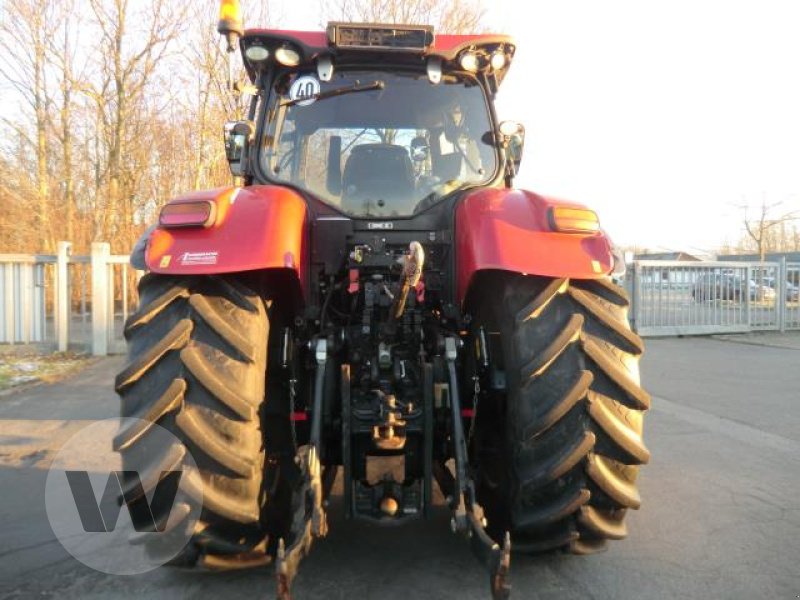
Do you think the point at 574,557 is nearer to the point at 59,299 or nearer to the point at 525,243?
the point at 525,243

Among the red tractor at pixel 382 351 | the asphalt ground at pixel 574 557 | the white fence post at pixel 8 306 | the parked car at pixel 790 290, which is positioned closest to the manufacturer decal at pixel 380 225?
the red tractor at pixel 382 351

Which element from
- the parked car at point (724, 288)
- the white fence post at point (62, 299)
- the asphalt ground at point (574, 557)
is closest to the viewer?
the asphalt ground at point (574, 557)

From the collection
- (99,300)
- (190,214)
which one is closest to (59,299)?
(99,300)

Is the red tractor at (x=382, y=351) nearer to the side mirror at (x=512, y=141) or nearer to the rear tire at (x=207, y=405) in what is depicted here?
the rear tire at (x=207, y=405)

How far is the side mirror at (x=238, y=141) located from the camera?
3.43m

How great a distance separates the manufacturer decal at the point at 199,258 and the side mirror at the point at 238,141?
120cm

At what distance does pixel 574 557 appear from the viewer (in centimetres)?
293

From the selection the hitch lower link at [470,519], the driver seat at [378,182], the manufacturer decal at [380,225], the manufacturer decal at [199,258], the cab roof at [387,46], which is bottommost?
the hitch lower link at [470,519]

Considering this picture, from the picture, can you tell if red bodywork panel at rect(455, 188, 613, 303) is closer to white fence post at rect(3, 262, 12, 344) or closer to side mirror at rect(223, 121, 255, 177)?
side mirror at rect(223, 121, 255, 177)

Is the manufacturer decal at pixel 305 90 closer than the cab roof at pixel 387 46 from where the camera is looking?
No

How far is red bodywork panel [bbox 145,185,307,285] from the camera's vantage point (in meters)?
2.42

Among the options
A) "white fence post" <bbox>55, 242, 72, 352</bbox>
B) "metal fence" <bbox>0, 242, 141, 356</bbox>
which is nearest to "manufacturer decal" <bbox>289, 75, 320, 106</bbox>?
"metal fence" <bbox>0, 242, 141, 356</bbox>

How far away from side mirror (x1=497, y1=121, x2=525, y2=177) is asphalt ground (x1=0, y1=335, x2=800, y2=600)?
6.86ft

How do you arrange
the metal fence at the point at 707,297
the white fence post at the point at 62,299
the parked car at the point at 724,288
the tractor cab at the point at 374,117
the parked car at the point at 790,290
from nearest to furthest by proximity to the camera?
the tractor cab at the point at 374,117 < the white fence post at the point at 62,299 < the metal fence at the point at 707,297 < the parked car at the point at 724,288 < the parked car at the point at 790,290
